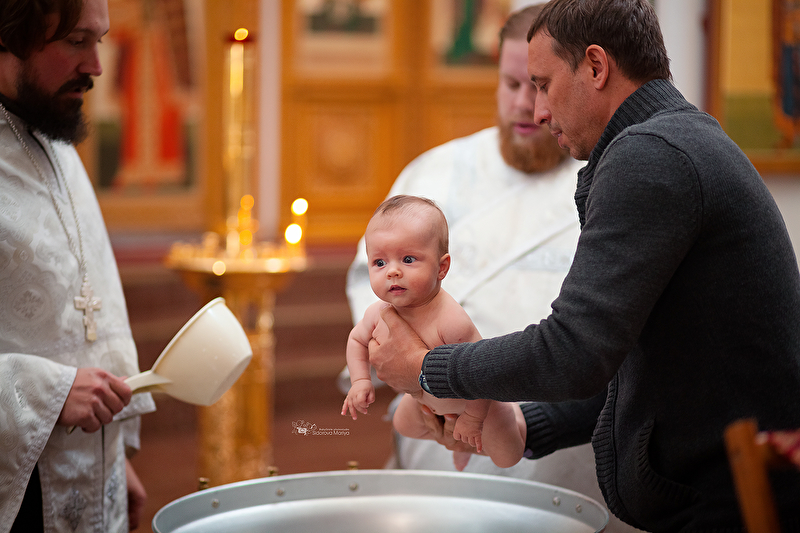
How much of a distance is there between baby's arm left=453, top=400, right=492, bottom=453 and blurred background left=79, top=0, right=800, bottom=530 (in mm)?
1497

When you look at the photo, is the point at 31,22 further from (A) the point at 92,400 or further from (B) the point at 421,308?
(B) the point at 421,308

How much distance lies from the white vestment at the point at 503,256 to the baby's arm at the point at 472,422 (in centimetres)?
66

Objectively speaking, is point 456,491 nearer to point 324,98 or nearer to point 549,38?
point 549,38

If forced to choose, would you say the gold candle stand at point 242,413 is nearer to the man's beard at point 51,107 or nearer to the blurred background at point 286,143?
the blurred background at point 286,143

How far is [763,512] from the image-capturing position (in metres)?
0.91

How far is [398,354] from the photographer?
4.26 feet

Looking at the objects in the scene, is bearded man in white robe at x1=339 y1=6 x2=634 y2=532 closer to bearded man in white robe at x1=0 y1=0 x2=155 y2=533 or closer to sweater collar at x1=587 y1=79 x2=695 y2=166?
bearded man in white robe at x1=0 y1=0 x2=155 y2=533

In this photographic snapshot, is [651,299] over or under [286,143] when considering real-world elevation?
over

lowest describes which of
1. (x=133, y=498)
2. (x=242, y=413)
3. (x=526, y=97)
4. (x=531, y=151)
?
(x=242, y=413)

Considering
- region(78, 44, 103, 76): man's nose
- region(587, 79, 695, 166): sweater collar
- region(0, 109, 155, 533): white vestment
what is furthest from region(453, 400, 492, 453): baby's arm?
region(78, 44, 103, 76): man's nose

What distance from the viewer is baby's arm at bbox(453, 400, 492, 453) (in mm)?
1333

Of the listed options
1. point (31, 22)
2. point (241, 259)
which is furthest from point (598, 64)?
point (241, 259)

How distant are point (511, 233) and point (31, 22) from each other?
1.21 m

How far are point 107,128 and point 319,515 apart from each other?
4965 millimetres
